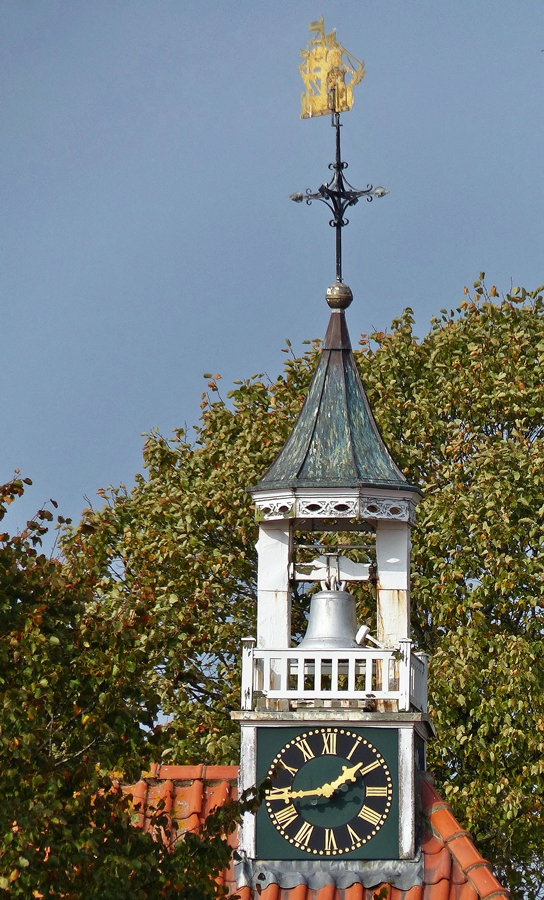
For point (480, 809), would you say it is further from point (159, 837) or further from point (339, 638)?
point (159, 837)

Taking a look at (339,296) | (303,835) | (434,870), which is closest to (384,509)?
(339,296)

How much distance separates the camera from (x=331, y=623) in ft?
58.9

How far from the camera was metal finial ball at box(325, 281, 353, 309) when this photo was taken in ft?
63.5

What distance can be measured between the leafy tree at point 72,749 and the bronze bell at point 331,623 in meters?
A: 4.46

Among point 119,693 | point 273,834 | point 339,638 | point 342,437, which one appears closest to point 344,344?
point 342,437

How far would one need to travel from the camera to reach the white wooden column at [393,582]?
18469 millimetres

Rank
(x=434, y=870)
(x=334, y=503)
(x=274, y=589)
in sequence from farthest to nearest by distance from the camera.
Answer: (x=274, y=589), (x=334, y=503), (x=434, y=870)

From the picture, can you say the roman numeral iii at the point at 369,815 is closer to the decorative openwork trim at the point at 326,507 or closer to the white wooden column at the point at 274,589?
the white wooden column at the point at 274,589

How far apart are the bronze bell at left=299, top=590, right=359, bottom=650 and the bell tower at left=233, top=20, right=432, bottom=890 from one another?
0.01 metres

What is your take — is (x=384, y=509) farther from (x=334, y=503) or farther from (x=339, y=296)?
(x=339, y=296)

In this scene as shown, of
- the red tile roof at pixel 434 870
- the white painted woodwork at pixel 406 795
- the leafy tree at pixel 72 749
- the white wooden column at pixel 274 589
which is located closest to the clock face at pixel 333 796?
the white painted woodwork at pixel 406 795

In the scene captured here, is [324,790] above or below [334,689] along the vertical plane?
below

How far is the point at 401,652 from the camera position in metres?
17.7

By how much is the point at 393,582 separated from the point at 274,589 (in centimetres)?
113
